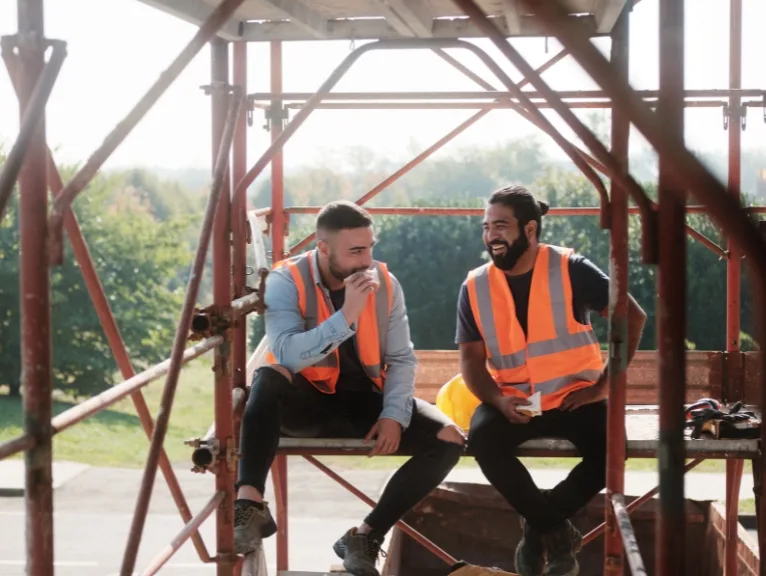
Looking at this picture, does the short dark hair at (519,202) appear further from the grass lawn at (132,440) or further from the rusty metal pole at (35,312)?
the grass lawn at (132,440)

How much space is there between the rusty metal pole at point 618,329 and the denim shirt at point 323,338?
2.80ft

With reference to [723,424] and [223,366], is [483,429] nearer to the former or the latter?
[723,424]

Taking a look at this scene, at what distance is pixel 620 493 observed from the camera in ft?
13.6

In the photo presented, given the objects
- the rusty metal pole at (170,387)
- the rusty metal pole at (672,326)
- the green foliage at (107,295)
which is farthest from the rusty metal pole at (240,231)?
the green foliage at (107,295)

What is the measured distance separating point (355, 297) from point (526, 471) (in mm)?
992

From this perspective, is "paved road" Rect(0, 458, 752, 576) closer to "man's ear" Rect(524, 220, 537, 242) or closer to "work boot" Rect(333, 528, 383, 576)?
"work boot" Rect(333, 528, 383, 576)

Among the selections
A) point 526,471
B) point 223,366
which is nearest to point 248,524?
point 223,366

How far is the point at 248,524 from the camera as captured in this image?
425cm

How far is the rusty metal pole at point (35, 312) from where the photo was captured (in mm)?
2637

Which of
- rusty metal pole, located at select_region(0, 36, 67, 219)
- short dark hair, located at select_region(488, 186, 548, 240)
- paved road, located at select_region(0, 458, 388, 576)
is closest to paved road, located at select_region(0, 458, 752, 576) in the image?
paved road, located at select_region(0, 458, 388, 576)

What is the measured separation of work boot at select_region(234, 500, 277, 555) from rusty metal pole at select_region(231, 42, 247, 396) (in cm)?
63

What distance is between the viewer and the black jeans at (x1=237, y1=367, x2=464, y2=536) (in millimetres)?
4387

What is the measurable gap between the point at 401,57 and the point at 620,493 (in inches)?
1905

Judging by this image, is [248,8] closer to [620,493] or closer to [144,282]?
[620,493]
